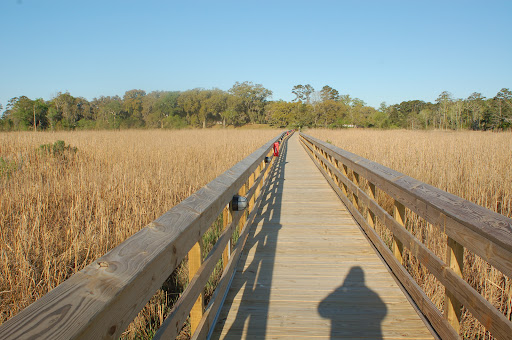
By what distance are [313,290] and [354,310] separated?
16.8 inches

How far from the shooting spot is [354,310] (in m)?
2.68

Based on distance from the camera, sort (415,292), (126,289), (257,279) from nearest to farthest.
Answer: (126,289)
(415,292)
(257,279)

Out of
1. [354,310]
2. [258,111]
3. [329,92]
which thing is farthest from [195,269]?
[329,92]

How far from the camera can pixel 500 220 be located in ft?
5.44

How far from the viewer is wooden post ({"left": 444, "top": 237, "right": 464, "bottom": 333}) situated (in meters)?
2.01

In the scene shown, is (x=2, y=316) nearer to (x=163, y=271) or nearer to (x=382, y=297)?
(x=163, y=271)

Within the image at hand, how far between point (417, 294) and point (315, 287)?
84 cm

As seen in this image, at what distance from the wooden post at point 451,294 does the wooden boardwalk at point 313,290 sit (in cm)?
36

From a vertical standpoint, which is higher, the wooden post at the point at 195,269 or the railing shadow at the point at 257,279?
the wooden post at the point at 195,269

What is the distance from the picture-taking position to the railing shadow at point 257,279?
2472mm

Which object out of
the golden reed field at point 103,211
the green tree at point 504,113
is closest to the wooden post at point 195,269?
the golden reed field at point 103,211

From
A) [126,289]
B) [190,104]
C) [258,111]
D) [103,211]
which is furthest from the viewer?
[258,111]

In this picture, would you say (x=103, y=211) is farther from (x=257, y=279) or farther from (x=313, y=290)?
(x=313, y=290)

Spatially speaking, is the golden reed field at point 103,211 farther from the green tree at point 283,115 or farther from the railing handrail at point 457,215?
the green tree at point 283,115
